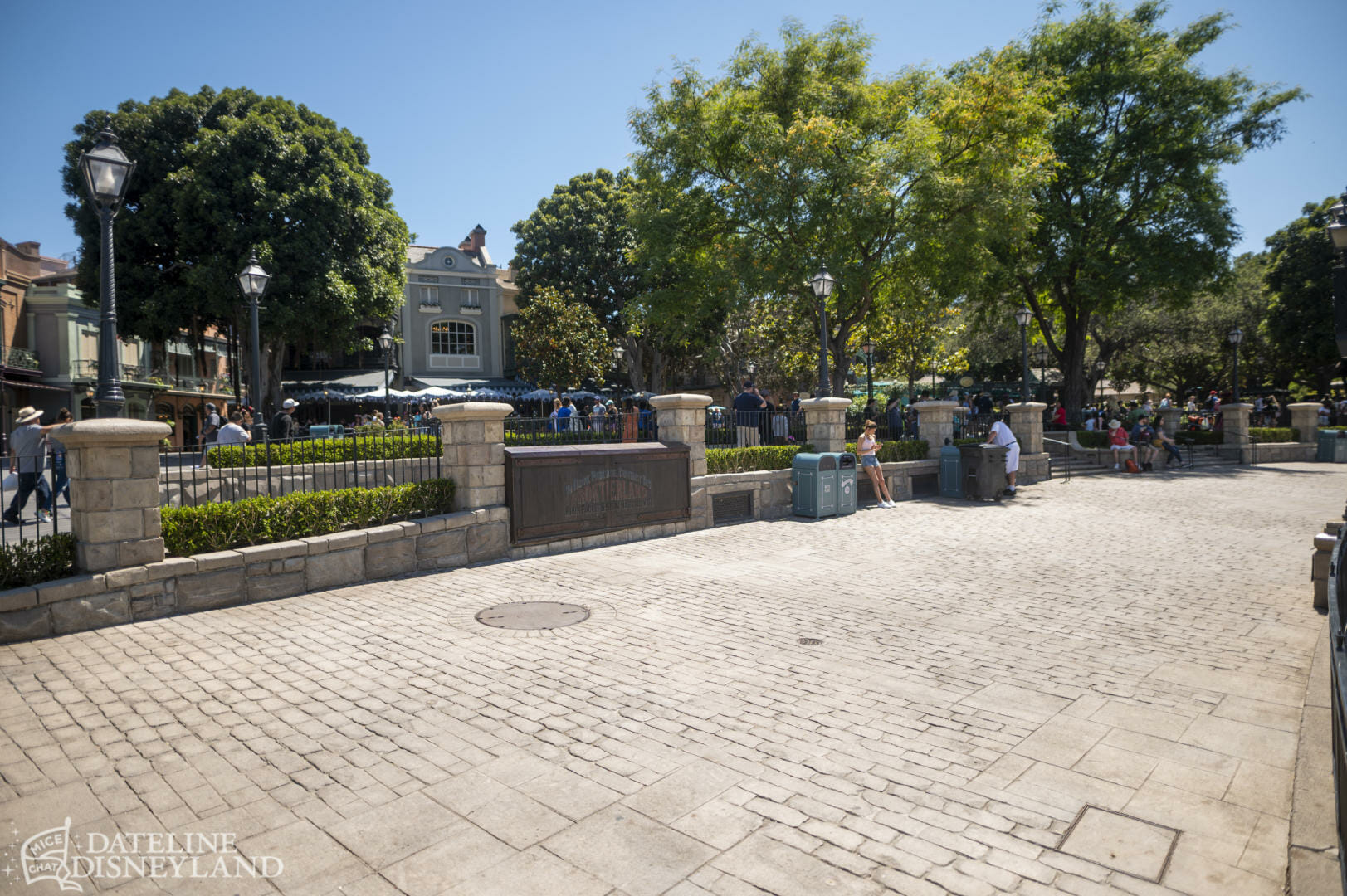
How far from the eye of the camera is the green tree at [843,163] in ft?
60.4

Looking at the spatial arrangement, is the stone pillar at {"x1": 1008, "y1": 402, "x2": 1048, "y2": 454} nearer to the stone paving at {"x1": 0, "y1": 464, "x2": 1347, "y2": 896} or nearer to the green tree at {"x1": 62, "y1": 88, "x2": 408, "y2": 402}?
the stone paving at {"x1": 0, "y1": 464, "x2": 1347, "y2": 896}

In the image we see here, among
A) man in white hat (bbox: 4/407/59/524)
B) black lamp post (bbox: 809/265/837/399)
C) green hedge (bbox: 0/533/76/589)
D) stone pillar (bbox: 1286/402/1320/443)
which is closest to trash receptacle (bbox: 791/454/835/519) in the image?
black lamp post (bbox: 809/265/837/399)

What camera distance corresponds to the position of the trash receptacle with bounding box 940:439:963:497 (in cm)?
1580

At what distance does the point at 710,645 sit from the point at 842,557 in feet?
13.7

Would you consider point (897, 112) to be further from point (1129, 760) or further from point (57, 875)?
point (57, 875)

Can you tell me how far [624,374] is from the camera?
42.4 metres

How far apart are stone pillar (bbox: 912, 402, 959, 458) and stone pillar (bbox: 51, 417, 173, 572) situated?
47.9 ft

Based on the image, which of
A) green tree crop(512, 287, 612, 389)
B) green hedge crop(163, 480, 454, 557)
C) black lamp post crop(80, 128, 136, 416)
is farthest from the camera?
green tree crop(512, 287, 612, 389)

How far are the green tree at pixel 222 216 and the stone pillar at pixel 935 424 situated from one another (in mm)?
19267

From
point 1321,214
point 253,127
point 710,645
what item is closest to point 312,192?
point 253,127

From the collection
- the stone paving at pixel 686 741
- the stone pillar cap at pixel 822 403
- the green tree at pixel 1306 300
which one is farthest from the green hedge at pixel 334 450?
the green tree at pixel 1306 300

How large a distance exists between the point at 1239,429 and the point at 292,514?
28872 mm

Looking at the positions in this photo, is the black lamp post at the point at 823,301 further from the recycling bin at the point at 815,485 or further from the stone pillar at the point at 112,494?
the stone pillar at the point at 112,494

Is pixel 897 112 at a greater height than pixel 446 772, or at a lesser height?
greater
